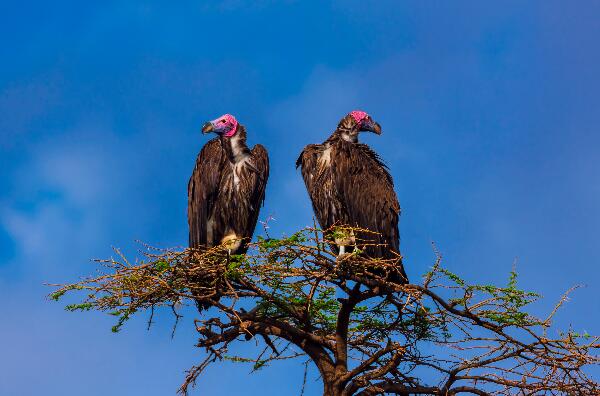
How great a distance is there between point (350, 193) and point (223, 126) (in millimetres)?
2392

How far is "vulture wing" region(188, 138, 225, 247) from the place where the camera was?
457 inches

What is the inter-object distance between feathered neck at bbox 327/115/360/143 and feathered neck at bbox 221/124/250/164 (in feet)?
4.29

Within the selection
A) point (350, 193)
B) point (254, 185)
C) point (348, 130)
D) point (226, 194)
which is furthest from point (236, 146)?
point (350, 193)

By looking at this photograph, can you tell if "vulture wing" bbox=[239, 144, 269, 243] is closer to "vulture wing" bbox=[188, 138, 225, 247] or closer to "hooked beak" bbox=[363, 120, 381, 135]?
"vulture wing" bbox=[188, 138, 225, 247]

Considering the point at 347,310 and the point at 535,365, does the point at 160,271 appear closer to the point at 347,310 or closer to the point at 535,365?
the point at 347,310

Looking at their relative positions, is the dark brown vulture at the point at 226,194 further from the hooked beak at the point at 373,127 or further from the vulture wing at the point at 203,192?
the hooked beak at the point at 373,127

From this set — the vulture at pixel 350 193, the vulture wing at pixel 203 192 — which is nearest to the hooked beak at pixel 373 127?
the vulture at pixel 350 193

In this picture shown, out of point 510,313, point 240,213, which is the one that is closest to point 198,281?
point 240,213

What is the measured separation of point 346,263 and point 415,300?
95cm

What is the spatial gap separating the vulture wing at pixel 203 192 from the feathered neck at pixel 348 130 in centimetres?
167

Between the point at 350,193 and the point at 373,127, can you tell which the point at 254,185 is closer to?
A: the point at 350,193

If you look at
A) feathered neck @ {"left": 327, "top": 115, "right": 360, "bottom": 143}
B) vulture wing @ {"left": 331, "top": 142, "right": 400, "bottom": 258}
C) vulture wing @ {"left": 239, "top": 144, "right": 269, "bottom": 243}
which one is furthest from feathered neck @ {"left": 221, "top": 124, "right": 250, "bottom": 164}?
vulture wing @ {"left": 331, "top": 142, "right": 400, "bottom": 258}

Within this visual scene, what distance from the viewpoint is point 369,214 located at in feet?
36.7

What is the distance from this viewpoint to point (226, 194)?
38.4 ft
